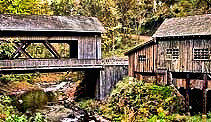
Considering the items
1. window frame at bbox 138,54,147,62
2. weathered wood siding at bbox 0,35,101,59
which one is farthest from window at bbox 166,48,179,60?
weathered wood siding at bbox 0,35,101,59

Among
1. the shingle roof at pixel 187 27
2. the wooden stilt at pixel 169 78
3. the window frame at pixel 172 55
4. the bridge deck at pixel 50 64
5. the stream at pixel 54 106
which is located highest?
the shingle roof at pixel 187 27

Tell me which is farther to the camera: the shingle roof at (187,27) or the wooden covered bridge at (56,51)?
the wooden covered bridge at (56,51)

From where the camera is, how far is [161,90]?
17844 millimetres

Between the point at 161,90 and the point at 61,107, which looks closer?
the point at 161,90

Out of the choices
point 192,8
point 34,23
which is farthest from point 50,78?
point 192,8

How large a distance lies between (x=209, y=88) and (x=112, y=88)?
977 centimetres

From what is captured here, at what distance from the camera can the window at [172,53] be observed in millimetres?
18172

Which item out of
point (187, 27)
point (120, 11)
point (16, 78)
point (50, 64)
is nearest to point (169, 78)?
point (187, 27)

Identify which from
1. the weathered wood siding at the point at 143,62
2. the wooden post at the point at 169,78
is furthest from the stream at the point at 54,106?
the wooden post at the point at 169,78

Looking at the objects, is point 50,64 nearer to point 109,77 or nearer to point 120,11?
point 109,77

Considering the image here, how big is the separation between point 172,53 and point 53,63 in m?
9.89

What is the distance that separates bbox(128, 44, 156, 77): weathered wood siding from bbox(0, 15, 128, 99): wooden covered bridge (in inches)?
95.9

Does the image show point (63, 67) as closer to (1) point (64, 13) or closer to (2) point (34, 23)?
(2) point (34, 23)

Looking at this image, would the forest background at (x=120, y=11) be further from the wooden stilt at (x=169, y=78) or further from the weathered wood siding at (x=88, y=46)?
the wooden stilt at (x=169, y=78)
